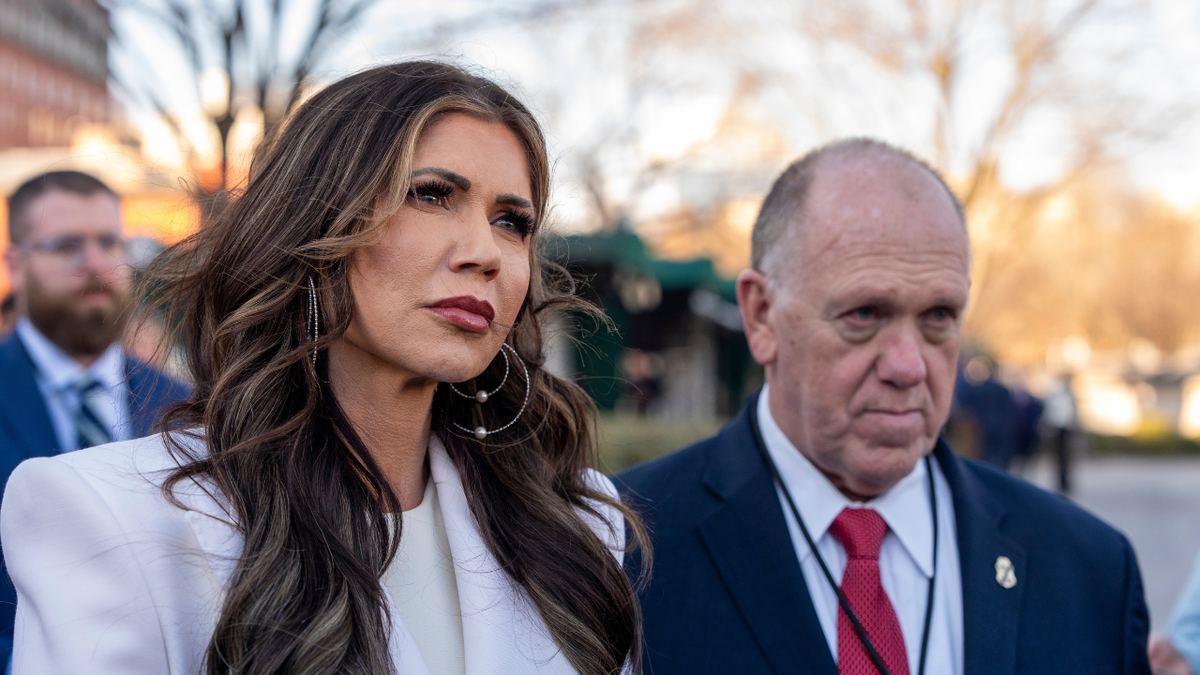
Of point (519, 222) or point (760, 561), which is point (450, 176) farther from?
point (760, 561)

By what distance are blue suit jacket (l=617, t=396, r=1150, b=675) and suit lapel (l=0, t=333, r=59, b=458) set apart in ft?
6.89

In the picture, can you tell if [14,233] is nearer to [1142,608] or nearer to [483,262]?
[483,262]

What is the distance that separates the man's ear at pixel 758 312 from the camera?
2.79 metres

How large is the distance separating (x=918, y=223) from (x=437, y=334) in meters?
1.42

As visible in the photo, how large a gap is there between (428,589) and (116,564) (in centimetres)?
61

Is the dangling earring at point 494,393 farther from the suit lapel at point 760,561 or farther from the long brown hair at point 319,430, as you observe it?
the suit lapel at point 760,561

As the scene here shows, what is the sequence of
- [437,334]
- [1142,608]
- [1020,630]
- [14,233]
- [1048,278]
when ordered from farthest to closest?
[1048,278]
[14,233]
[1142,608]
[1020,630]
[437,334]

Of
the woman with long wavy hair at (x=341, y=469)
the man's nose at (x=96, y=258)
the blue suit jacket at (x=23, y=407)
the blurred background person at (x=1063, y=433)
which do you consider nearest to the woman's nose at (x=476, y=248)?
the woman with long wavy hair at (x=341, y=469)

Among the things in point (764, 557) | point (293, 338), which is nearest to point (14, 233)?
point (293, 338)

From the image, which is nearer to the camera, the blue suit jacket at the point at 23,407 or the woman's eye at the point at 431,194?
the woman's eye at the point at 431,194

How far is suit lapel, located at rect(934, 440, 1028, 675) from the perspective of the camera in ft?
7.73

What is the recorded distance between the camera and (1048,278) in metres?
49.3

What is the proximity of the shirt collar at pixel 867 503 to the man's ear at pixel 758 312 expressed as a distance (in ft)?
0.84

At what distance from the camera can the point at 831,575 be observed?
2500mm
